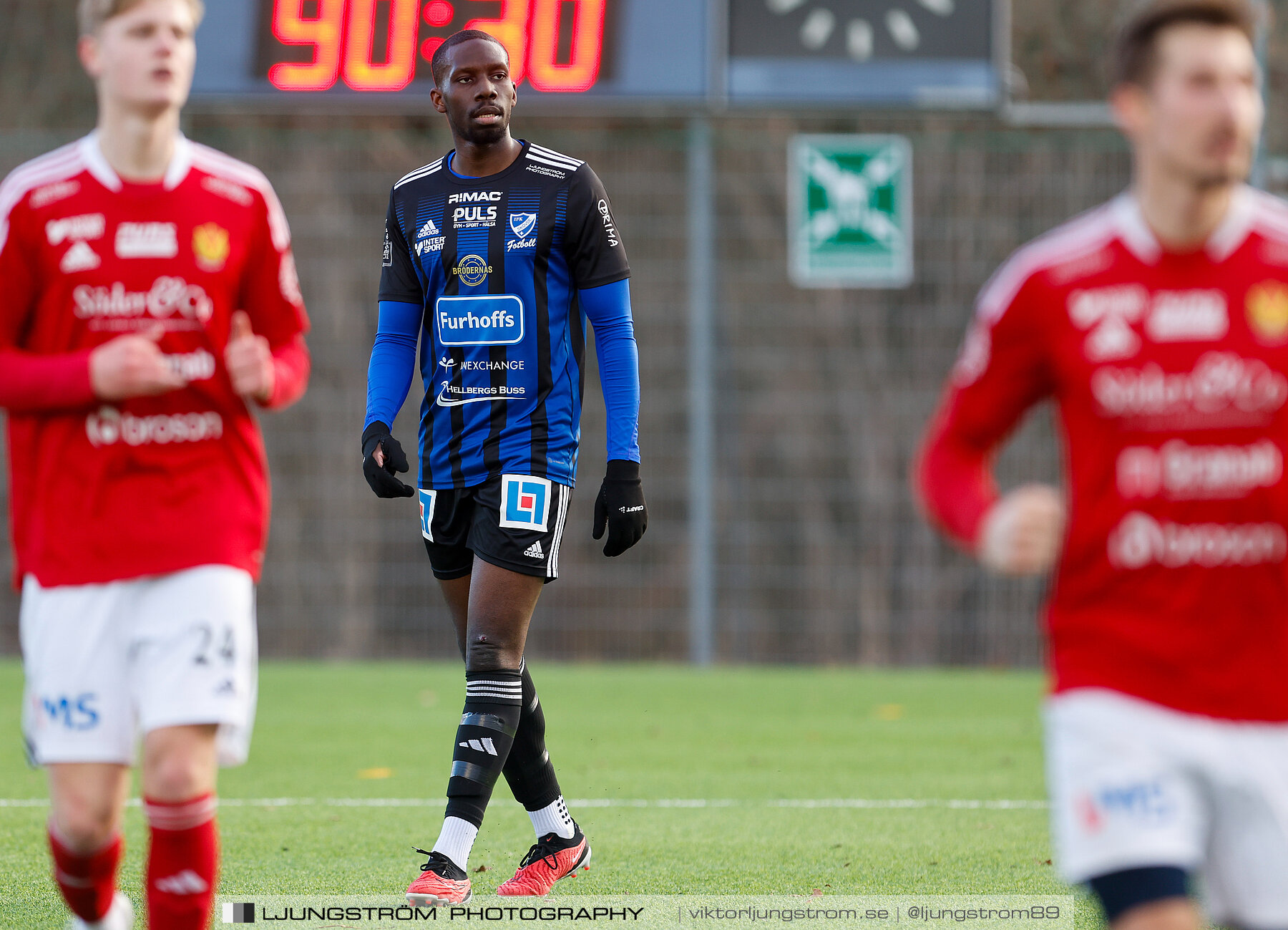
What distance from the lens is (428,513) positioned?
5.45m

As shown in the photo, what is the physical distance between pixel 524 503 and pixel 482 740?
0.65 meters

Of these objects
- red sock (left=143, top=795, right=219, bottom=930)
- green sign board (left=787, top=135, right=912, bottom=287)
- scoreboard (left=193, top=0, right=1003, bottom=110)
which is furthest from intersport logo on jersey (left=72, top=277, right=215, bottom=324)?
green sign board (left=787, top=135, right=912, bottom=287)

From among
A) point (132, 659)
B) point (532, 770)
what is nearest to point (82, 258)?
point (132, 659)

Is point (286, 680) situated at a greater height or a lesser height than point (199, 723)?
lesser

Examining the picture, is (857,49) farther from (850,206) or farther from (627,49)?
(627,49)

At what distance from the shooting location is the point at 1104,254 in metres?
3.01

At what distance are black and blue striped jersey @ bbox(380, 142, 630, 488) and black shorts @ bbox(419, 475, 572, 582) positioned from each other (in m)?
0.04

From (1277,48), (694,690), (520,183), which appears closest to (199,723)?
(520,183)

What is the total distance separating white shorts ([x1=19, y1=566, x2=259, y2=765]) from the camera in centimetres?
363

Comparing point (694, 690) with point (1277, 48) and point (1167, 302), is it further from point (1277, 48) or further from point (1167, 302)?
point (1167, 302)

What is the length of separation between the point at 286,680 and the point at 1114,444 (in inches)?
411

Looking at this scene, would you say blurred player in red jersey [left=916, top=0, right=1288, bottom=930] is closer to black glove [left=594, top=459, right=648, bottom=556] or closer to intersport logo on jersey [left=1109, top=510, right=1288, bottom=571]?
intersport logo on jersey [left=1109, top=510, right=1288, bottom=571]

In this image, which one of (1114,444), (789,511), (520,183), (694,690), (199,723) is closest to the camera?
(1114,444)

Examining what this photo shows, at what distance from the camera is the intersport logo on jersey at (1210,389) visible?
289 centimetres
